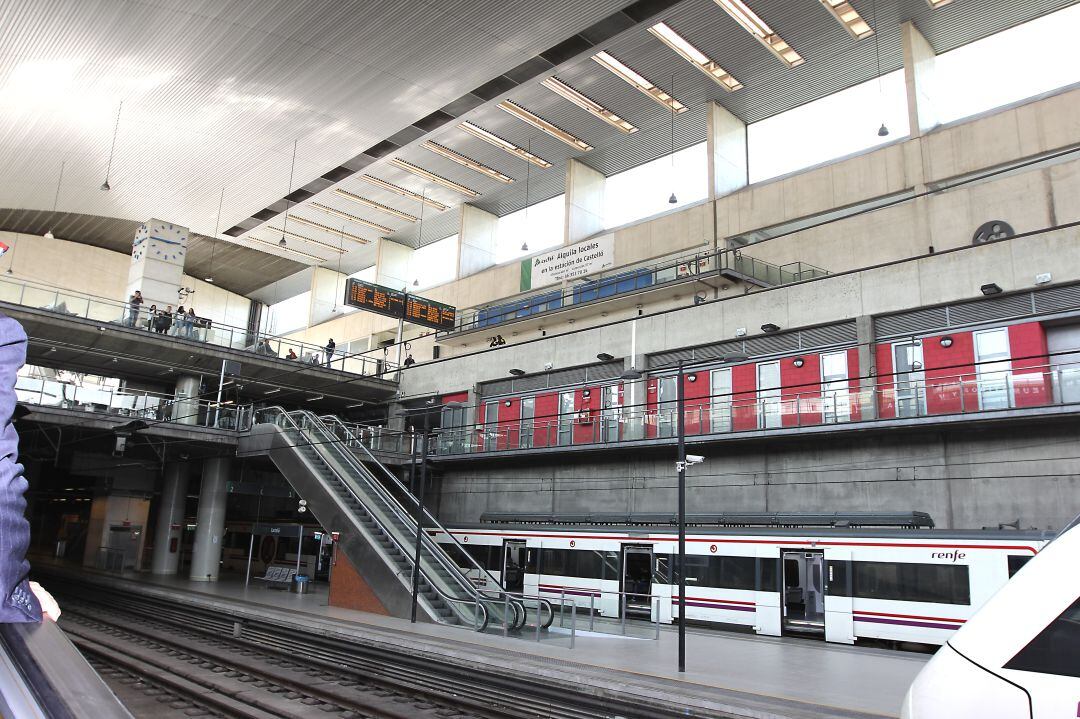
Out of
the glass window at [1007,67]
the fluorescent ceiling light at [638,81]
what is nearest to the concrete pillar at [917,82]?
the glass window at [1007,67]

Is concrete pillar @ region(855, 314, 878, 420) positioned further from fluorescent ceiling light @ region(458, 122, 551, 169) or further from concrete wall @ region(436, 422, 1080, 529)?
fluorescent ceiling light @ region(458, 122, 551, 169)

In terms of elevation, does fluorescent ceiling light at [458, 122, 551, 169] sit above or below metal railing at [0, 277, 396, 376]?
above

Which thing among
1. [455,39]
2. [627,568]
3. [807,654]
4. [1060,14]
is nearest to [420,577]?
[627,568]

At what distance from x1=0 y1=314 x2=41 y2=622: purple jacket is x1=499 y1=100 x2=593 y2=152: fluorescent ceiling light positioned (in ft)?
121

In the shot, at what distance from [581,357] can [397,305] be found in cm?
1040

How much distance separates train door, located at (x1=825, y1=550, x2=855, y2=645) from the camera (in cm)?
1941

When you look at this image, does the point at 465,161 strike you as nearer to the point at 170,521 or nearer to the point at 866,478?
the point at 170,521

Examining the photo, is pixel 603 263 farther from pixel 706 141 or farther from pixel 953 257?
pixel 953 257

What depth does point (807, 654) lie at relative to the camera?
1741 centimetres

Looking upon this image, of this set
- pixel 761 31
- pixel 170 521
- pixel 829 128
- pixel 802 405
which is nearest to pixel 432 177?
pixel 761 31

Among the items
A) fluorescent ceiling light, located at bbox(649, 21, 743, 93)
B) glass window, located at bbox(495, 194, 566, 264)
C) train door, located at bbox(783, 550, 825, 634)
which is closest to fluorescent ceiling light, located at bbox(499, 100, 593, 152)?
glass window, located at bbox(495, 194, 566, 264)

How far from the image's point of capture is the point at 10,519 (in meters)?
Result: 1.42

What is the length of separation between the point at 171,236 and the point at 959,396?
36523 millimetres

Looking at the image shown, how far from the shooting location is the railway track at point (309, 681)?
1202 cm
